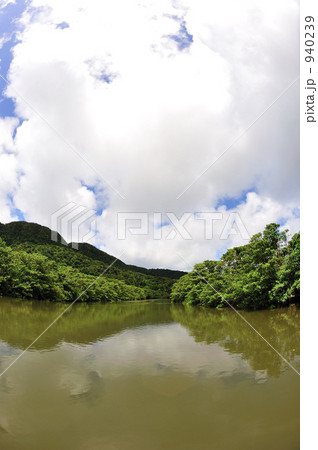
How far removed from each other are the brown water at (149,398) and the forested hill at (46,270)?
17.5 meters

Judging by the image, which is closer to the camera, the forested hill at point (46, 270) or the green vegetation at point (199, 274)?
the green vegetation at point (199, 274)

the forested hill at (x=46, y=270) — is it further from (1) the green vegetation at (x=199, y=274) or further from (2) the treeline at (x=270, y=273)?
(2) the treeline at (x=270, y=273)

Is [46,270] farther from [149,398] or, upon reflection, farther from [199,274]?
[149,398]

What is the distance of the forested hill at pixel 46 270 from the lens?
2244 centimetres

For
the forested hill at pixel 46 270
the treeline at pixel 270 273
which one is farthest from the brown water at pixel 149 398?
the forested hill at pixel 46 270

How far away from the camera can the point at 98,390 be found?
13.9 feet

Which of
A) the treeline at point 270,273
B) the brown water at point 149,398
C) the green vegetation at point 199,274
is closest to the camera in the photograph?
the brown water at point 149,398

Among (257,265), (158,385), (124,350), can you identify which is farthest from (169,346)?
(257,265)

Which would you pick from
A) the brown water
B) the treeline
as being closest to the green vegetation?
the treeline

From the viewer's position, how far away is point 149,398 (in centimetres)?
397

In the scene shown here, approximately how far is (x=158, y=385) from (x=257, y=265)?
12722 millimetres
